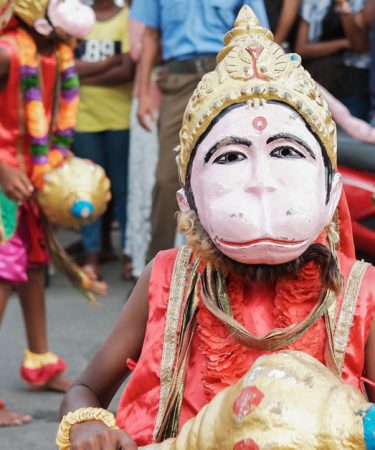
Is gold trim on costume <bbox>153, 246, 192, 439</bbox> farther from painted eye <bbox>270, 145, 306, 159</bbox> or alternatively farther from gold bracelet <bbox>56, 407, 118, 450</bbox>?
painted eye <bbox>270, 145, 306, 159</bbox>

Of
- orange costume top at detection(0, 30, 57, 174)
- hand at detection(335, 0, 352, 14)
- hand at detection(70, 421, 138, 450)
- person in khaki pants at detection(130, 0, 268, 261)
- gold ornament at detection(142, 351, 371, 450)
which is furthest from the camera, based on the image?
hand at detection(335, 0, 352, 14)

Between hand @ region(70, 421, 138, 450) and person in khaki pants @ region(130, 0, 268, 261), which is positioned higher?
hand @ region(70, 421, 138, 450)

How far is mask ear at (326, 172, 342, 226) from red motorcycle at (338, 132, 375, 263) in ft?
6.91

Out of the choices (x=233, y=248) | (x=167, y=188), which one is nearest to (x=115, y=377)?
(x=233, y=248)

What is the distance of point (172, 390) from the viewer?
2.34 metres

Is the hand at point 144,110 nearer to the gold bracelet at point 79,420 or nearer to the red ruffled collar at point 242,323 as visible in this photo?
the red ruffled collar at point 242,323

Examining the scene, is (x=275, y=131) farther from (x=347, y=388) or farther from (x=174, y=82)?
(x=174, y=82)

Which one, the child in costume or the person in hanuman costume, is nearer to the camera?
the person in hanuman costume

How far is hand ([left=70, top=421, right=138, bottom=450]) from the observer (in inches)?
85.3

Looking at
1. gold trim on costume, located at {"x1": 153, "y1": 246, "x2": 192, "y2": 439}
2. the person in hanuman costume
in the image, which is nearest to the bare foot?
the person in hanuman costume

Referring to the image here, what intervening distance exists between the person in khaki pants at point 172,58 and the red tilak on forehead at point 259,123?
3.01 m

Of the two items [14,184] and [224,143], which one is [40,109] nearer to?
[14,184]

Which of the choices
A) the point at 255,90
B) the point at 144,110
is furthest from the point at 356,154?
the point at 255,90

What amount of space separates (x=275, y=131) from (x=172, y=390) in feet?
1.88
